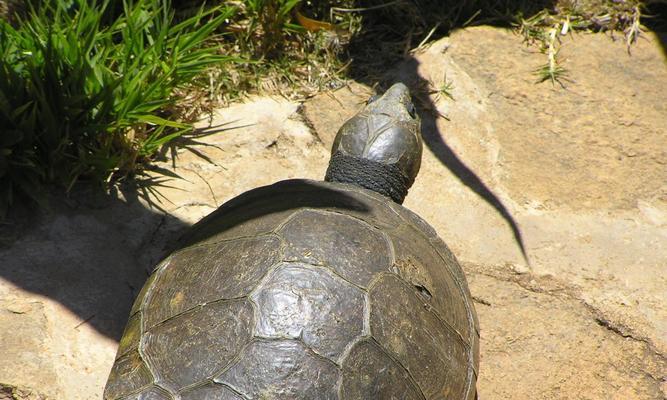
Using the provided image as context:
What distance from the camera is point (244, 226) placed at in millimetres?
2854

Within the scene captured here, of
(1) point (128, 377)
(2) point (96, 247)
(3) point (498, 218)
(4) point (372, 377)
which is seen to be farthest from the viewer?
(3) point (498, 218)

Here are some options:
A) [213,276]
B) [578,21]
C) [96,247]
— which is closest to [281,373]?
[213,276]

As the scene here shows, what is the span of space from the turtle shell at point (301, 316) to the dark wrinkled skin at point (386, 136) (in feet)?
2.07

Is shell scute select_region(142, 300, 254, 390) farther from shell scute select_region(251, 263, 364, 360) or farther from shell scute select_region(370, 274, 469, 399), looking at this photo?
shell scute select_region(370, 274, 469, 399)

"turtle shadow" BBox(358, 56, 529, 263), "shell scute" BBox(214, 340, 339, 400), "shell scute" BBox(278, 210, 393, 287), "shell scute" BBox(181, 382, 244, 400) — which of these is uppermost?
"shell scute" BBox(278, 210, 393, 287)

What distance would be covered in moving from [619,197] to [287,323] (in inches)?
101

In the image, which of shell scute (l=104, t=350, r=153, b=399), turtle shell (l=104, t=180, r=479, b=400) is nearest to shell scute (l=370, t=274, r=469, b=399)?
turtle shell (l=104, t=180, r=479, b=400)

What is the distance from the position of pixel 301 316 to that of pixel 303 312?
17 mm

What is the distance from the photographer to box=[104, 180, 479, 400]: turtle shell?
2.29 meters

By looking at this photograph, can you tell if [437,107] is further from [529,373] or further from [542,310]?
[529,373]

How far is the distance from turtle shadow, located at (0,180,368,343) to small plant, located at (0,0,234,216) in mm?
150

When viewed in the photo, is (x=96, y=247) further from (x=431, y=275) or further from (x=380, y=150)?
(x=431, y=275)

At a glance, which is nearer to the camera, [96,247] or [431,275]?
[431,275]

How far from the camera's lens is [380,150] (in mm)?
3592
